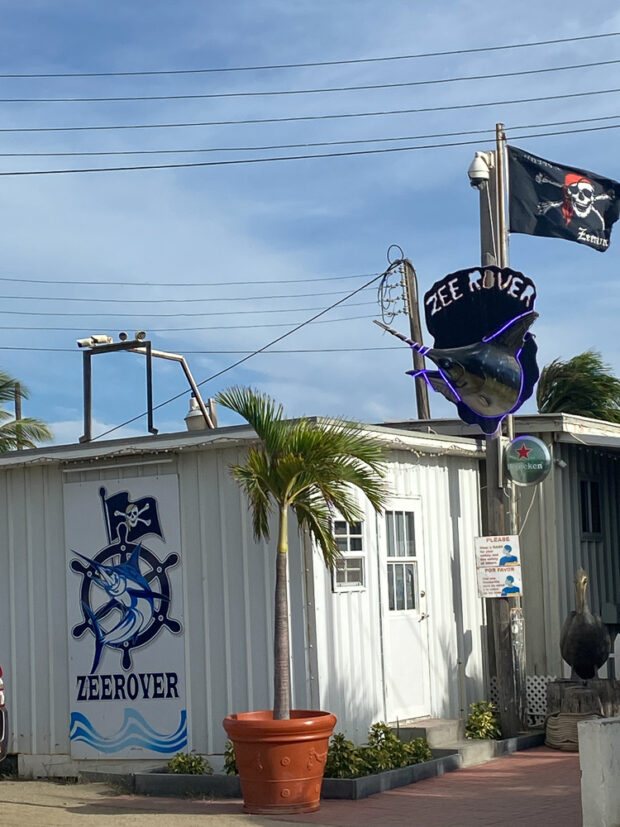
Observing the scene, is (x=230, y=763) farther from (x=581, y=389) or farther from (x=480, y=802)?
(x=581, y=389)

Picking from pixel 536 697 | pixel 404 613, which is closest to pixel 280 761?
pixel 404 613

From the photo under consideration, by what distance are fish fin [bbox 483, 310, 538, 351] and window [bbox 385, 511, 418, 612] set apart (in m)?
2.08

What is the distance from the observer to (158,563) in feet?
40.0

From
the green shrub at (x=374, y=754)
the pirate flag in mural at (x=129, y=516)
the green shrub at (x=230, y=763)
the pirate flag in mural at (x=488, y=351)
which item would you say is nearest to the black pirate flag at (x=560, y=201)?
the pirate flag in mural at (x=488, y=351)

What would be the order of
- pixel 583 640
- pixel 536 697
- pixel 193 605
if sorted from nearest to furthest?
pixel 193 605 → pixel 583 640 → pixel 536 697

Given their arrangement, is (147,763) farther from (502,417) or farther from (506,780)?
(502,417)

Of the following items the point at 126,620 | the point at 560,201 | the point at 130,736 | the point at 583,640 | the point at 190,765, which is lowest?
the point at 190,765

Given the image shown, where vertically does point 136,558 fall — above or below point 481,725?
above

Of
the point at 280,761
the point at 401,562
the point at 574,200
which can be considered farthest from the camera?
the point at 574,200

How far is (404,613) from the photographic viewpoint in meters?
12.8

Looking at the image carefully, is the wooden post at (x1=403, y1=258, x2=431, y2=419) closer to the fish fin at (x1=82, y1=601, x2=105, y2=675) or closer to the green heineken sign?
the green heineken sign

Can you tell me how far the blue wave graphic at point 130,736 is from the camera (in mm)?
11883

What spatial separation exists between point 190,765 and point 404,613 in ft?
8.82

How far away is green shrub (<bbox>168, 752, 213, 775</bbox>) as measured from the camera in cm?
1145
